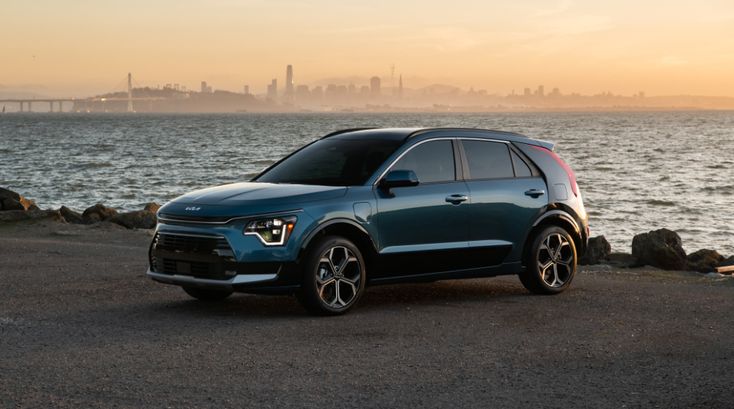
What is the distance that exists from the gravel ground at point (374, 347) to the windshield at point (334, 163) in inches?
48.1

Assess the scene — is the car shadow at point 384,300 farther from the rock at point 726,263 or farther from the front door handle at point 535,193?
the rock at point 726,263

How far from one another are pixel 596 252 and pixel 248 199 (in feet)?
34.2

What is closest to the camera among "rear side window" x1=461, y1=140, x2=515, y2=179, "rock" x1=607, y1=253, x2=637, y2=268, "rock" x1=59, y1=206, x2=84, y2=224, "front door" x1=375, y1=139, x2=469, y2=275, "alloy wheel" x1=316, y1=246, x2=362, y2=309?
"alloy wheel" x1=316, y1=246, x2=362, y2=309

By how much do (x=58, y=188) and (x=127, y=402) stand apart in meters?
35.5

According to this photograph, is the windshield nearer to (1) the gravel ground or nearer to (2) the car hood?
(2) the car hood

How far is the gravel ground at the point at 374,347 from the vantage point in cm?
700

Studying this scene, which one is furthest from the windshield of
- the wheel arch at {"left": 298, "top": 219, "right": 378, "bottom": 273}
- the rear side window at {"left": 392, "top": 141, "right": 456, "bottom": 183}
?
the wheel arch at {"left": 298, "top": 219, "right": 378, "bottom": 273}

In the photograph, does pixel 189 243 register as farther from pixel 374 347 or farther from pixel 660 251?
pixel 660 251

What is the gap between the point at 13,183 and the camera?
43.5m

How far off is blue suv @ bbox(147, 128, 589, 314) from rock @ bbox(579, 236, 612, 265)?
21.9ft

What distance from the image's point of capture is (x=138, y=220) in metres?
22.2

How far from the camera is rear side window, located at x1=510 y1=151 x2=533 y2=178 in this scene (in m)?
11.4

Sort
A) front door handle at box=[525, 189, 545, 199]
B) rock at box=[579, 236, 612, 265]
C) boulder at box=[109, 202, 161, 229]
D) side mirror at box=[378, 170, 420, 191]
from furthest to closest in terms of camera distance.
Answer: boulder at box=[109, 202, 161, 229] < rock at box=[579, 236, 612, 265] < front door handle at box=[525, 189, 545, 199] < side mirror at box=[378, 170, 420, 191]

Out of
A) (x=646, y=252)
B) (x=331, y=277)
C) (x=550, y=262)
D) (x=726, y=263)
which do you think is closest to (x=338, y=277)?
(x=331, y=277)
